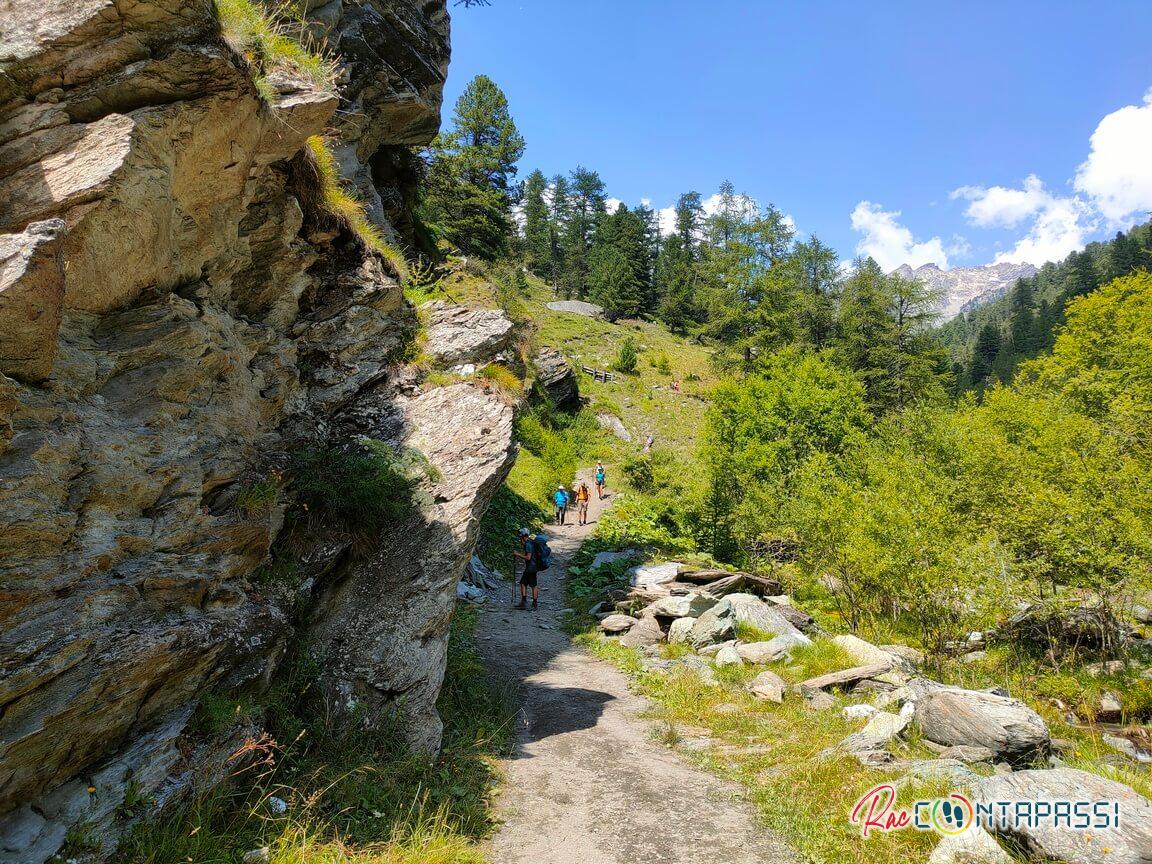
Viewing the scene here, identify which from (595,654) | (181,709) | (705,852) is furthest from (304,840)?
(595,654)

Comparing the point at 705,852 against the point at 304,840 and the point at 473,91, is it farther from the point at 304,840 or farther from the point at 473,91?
the point at 473,91

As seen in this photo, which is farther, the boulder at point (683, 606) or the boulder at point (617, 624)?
the boulder at point (617, 624)

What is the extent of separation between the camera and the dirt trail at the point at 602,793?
6227mm

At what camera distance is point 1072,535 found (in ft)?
43.6

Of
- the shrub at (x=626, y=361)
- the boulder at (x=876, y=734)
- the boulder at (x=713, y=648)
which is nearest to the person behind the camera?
the boulder at (x=876, y=734)

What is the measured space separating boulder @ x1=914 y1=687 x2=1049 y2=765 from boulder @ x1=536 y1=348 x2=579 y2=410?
99.9 feet

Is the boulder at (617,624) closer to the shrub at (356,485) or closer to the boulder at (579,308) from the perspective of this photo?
the shrub at (356,485)

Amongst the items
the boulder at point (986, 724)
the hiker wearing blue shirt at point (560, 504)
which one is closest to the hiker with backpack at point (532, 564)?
the hiker wearing blue shirt at point (560, 504)

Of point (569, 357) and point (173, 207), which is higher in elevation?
point (569, 357)

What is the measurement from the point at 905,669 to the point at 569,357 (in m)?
40.5

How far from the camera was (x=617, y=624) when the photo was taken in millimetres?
14867

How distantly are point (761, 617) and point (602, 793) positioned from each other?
789cm

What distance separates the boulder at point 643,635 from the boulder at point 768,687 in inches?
134

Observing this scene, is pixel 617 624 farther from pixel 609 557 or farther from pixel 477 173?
pixel 477 173
